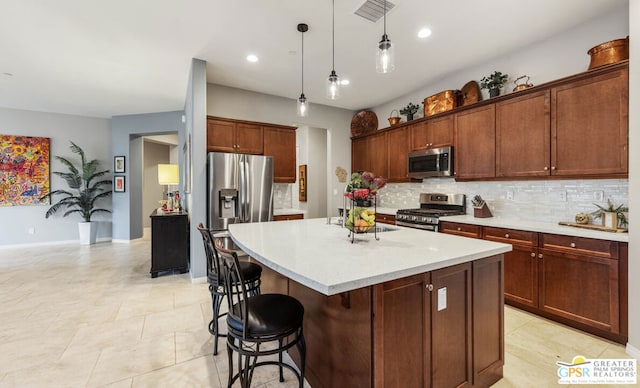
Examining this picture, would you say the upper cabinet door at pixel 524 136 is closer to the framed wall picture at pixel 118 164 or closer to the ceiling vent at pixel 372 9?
the ceiling vent at pixel 372 9

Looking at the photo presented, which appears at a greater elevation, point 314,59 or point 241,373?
point 314,59

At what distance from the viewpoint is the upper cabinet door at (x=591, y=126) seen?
2354 mm

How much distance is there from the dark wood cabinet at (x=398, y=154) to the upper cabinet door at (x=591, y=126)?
1.97 metres

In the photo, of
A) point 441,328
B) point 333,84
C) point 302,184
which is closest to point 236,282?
point 441,328

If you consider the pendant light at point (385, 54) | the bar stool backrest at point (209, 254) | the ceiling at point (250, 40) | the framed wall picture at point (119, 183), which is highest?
the ceiling at point (250, 40)

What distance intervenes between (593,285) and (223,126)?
4468 millimetres

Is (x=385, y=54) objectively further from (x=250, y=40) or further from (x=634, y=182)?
(x=634, y=182)

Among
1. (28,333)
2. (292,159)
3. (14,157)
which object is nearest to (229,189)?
(292,159)


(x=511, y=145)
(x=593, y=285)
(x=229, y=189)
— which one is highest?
(x=511, y=145)

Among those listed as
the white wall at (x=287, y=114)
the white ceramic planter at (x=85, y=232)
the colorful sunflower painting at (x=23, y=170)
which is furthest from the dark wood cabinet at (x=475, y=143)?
the colorful sunflower painting at (x=23, y=170)

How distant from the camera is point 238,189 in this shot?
3.85 meters

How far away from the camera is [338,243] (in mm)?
1825

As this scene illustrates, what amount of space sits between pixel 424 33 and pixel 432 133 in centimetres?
150

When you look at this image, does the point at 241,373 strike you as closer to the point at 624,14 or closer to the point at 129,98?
the point at 624,14
